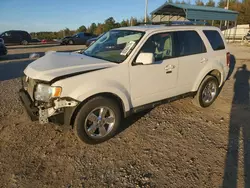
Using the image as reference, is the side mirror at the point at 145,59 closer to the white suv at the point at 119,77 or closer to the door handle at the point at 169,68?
the white suv at the point at 119,77

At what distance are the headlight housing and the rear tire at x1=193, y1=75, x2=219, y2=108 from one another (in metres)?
3.15

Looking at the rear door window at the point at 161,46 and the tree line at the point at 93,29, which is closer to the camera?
the rear door window at the point at 161,46

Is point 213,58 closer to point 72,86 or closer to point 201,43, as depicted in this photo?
point 201,43

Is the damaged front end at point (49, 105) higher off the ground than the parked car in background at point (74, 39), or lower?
lower

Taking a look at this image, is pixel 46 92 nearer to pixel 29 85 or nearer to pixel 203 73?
pixel 29 85

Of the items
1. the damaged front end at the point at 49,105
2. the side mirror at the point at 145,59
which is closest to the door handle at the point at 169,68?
the side mirror at the point at 145,59

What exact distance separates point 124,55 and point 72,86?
1.09 meters

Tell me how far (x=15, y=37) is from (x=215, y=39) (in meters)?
23.5

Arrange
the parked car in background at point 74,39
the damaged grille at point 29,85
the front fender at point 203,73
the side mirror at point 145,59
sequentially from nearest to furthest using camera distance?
the damaged grille at point 29,85 → the side mirror at point 145,59 → the front fender at point 203,73 → the parked car in background at point 74,39

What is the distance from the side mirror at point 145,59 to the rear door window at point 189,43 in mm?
1013

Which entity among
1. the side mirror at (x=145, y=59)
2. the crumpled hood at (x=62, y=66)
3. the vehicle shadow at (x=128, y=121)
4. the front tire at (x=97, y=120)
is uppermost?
the side mirror at (x=145, y=59)

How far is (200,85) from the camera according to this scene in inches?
184

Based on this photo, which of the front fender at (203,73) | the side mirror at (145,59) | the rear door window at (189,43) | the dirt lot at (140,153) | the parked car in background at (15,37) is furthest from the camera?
the parked car in background at (15,37)

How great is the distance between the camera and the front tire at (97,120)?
10.1ft
